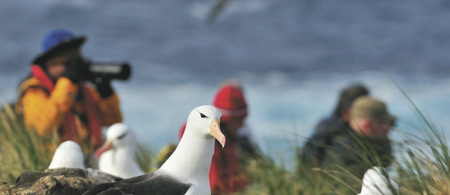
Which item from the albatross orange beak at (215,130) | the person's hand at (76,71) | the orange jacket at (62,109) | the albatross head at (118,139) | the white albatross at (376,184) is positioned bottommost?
the white albatross at (376,184)

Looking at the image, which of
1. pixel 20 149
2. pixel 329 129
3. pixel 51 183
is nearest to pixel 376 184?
pixel 51 183

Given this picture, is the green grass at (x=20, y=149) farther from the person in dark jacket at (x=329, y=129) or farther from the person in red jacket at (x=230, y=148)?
the person in dark jacket at (x=329, y=129)

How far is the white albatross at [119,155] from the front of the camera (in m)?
4.74

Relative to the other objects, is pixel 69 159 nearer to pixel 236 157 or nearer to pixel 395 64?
pixel 236 157

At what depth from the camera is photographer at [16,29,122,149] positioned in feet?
18.8

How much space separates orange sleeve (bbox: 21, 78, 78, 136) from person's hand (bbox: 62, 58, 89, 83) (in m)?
0.06

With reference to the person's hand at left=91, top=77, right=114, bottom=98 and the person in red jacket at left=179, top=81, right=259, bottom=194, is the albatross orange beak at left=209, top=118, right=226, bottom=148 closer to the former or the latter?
the person in red jacket at left=179, top=81, right=259, bottom=194

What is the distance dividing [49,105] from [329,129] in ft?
6.28

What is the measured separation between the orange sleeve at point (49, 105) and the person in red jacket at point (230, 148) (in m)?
0.92

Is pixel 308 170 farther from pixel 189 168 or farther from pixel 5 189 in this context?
pixel 5 189

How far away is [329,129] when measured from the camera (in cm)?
560

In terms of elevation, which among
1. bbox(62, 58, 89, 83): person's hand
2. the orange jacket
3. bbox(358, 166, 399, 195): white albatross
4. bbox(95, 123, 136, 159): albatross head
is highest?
bbox(62, 58, 89, 83): person's hand

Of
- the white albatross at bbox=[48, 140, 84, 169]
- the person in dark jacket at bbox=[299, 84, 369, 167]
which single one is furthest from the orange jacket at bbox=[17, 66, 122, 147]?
the white albatross at bbox=[48, 140, 84, 169]

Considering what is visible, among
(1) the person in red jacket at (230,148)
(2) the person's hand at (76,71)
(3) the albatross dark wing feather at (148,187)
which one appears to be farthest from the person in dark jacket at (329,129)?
(2) the person's hand at (76,71)
